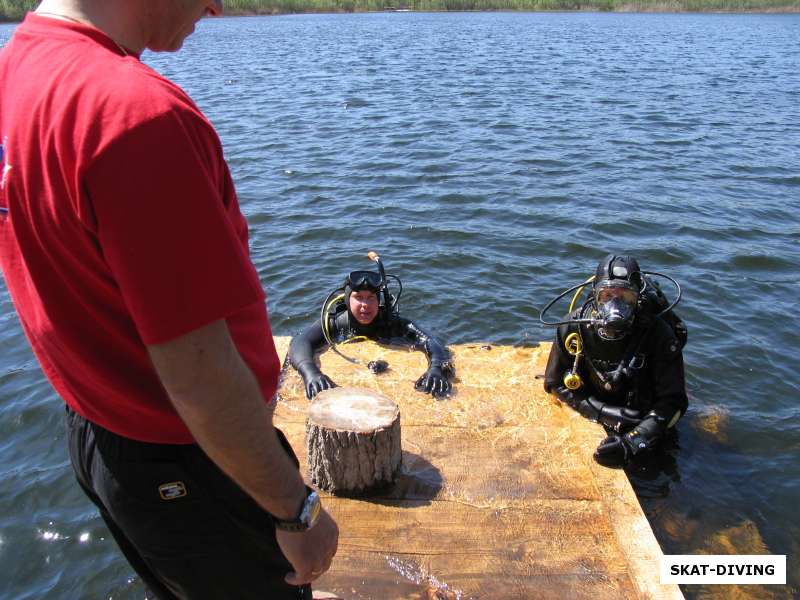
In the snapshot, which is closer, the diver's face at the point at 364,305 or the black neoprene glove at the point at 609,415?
the black neoprene glove at the point at 609,415

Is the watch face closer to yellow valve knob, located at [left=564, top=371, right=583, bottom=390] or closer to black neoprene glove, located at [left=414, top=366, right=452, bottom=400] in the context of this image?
black neoprene glove, located at [left=414, top=366, right=452, bottom=400]

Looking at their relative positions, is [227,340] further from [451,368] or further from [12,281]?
[451,368]

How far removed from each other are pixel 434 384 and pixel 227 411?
3.59m

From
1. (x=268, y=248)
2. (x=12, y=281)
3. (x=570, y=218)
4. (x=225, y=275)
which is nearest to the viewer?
(x=225, y=275)

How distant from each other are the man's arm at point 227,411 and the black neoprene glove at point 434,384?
130 inches

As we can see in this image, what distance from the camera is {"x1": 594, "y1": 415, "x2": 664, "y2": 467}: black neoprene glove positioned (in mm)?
4121

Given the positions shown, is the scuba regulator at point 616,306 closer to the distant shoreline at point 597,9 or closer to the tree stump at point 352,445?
the tree stump at point 352,445

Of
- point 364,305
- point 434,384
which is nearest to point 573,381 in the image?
point 434,384

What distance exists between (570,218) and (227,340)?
8914 mm

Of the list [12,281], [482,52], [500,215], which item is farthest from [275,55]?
[12,281]

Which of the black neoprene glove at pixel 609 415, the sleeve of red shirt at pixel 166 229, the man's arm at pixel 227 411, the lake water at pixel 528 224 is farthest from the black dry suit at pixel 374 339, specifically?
the sleeve of red shirt at pixel 166 229

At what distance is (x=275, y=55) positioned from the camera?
2661 centimetres

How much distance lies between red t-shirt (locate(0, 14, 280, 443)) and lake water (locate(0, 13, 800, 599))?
10.4 feet

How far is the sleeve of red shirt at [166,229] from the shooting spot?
1205 millimetres
